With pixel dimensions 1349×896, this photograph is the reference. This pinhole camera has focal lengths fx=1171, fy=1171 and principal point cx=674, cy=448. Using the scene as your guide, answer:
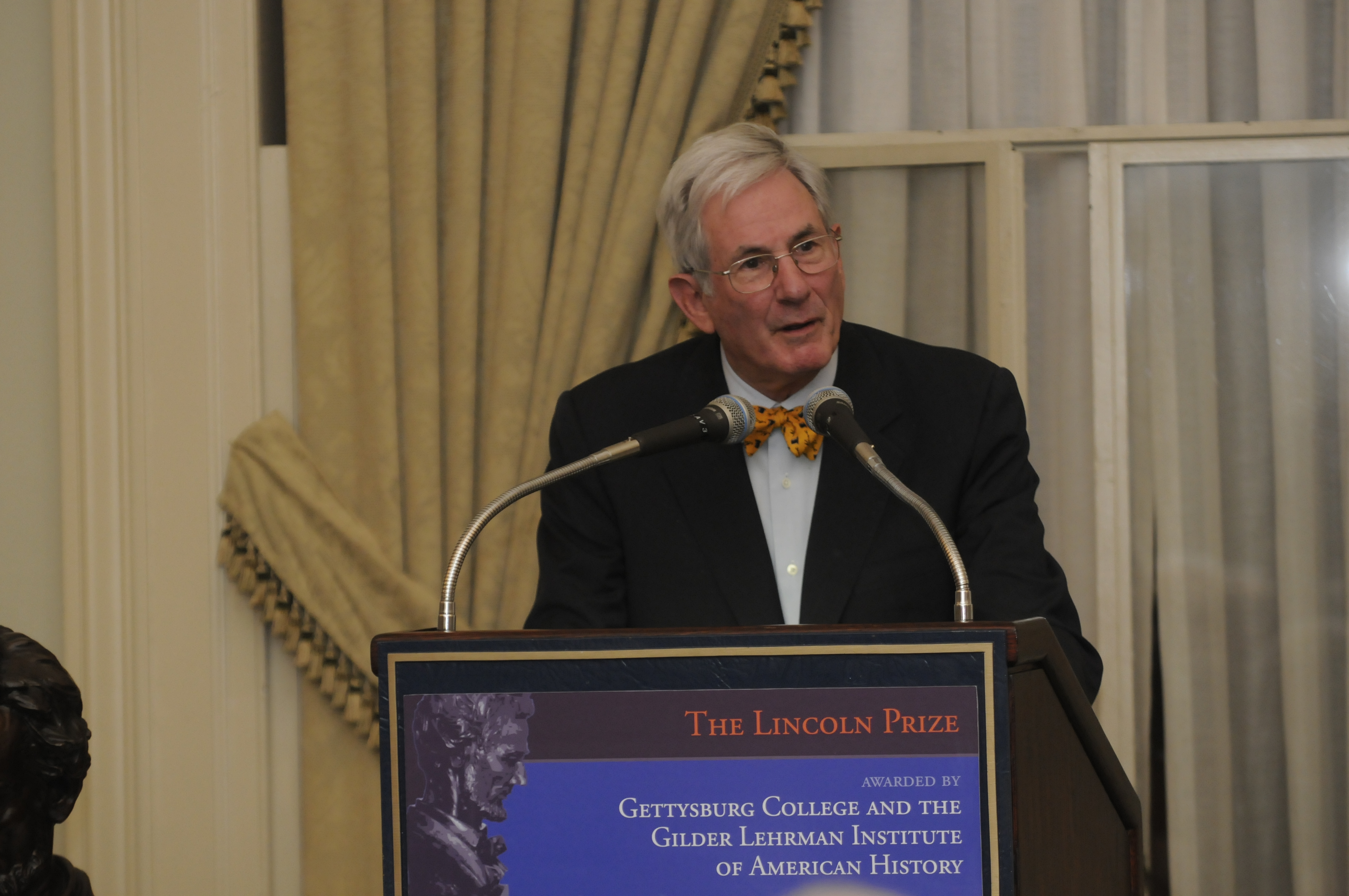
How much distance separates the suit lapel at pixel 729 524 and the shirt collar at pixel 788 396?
13 centimetres

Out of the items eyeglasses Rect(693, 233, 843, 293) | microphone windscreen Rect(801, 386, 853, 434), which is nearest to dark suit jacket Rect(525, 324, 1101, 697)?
eyeglasses Rect(693, 233, 843, 293)

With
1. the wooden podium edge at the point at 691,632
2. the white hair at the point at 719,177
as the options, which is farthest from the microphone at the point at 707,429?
the white hair at the point at 719,177

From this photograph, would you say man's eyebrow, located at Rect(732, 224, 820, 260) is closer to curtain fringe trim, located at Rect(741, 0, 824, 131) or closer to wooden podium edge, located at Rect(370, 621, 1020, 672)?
curtain fringe trim, located at Rect(741, 0, 824, 131)

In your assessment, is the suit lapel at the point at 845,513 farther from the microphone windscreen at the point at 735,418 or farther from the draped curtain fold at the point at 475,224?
the draped curtain fold at the point at 475,224

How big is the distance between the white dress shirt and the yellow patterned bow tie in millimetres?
15

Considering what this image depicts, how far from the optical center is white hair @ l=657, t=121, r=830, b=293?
176 cm

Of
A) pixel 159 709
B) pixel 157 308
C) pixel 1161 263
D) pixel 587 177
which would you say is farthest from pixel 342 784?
pixel 1161 263

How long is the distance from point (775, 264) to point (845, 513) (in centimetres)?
38

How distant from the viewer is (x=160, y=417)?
7.98 ft

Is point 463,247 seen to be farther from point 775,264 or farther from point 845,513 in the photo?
point 845,513

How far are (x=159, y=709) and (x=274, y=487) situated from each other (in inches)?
21.1

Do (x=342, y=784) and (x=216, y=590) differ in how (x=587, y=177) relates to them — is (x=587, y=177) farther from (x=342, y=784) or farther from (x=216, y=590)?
(x=342, y=784)

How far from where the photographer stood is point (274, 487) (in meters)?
2.35

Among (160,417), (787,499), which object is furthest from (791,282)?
(160,417)
